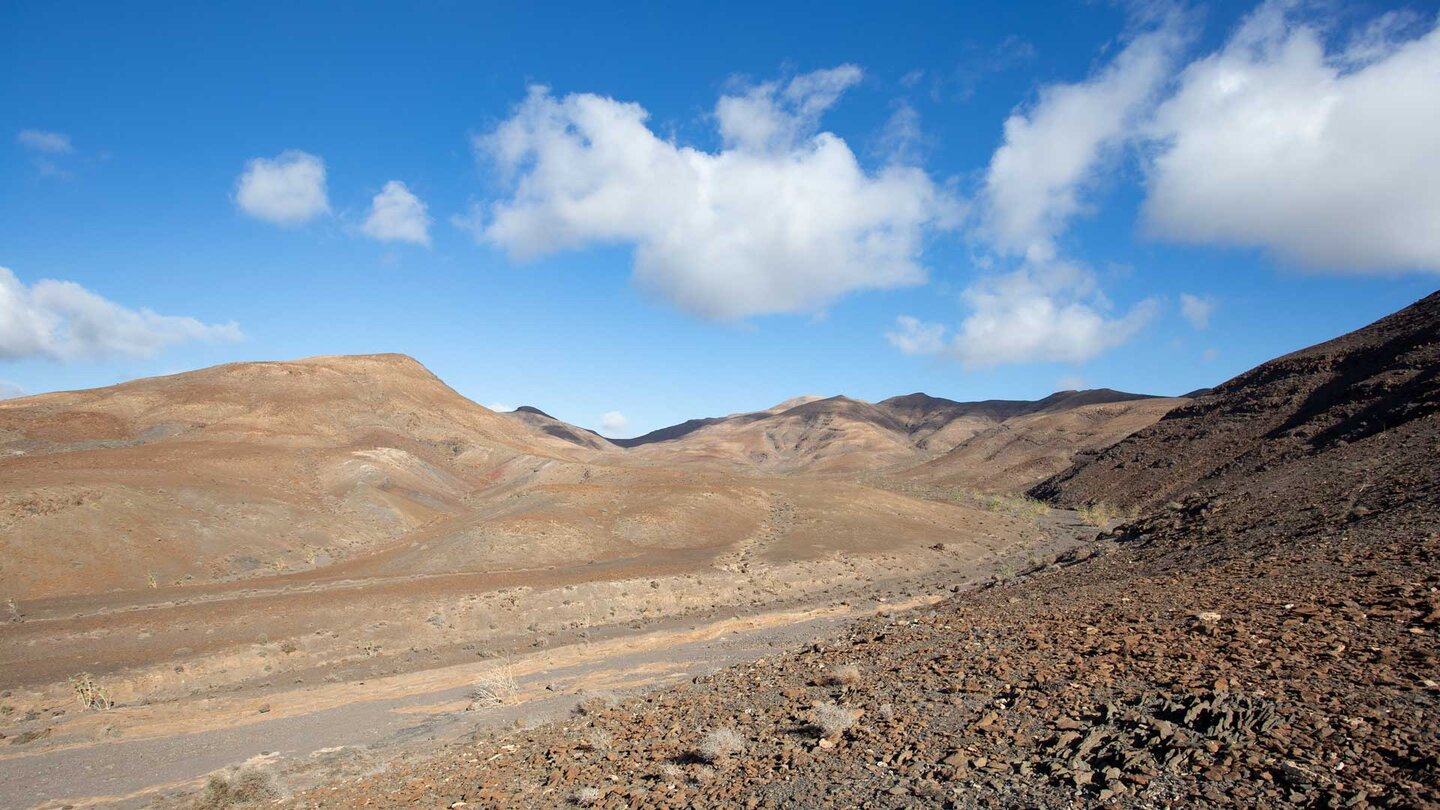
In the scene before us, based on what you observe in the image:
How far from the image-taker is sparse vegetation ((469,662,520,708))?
56.3 feet

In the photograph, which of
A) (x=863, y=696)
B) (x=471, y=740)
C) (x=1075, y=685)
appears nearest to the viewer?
(x=1075, y=685)

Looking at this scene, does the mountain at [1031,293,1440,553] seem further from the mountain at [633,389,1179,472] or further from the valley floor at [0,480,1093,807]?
the mountain at [633,389,1179,472]

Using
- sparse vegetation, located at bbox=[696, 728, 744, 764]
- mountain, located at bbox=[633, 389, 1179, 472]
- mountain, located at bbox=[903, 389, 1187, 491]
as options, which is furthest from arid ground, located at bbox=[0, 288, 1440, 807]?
mountain, located at bbox=[633, 389, 1179, 472]

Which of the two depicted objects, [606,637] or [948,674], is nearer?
[948,674]

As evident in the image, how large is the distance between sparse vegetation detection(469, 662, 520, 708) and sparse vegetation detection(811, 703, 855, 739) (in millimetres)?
10311

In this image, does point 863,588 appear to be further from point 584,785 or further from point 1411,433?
point 584,785

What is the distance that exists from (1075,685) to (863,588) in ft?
82.0

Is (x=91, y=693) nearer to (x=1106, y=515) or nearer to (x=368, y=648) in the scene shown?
(x=368, y=648)

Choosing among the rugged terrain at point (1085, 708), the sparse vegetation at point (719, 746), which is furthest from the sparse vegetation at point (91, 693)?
the sparse vegetation at point (719, 746)

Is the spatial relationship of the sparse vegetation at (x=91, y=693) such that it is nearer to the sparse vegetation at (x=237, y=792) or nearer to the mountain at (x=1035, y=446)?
the sparse vegetation at (x=237, y=792)

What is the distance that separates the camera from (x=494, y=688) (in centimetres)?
1830

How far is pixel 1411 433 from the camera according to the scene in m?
26.7

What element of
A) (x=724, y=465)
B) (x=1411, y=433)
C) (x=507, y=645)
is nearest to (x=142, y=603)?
(x=507, y=645)

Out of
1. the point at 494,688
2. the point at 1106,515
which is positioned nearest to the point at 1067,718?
the point at 494,688
